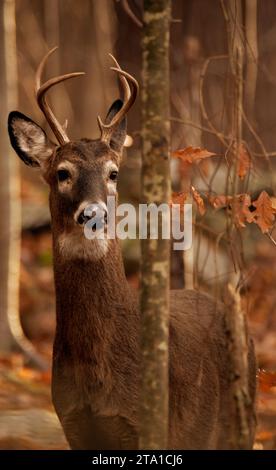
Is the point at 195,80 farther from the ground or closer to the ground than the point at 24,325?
farther from the ground

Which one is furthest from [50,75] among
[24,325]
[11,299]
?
[11,299]

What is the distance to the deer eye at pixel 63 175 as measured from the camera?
6.06 m

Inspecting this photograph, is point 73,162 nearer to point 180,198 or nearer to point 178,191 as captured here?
point 180,198

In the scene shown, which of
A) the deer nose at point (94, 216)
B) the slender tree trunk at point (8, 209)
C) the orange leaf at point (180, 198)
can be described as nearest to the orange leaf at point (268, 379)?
the orange leaf at point (180, 198)

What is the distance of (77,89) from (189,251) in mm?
15251

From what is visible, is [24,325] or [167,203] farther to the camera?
[24,325]

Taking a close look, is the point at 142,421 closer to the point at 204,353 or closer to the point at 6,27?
the point at 204,353

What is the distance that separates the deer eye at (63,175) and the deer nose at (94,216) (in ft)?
1.44

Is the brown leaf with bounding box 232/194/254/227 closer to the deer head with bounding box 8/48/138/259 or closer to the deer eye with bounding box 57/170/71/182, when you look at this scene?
the deer head with bounding box 8/48/138/259

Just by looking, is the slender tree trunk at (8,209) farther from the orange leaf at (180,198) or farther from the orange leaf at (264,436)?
the orange leaf at (180,198)

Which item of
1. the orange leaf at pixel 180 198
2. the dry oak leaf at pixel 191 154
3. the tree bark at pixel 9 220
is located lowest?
the orange leaf at pixel 180 198

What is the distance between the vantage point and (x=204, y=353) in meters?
6.18

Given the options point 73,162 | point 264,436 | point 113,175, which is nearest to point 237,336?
point 113,175

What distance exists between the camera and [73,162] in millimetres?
6062
